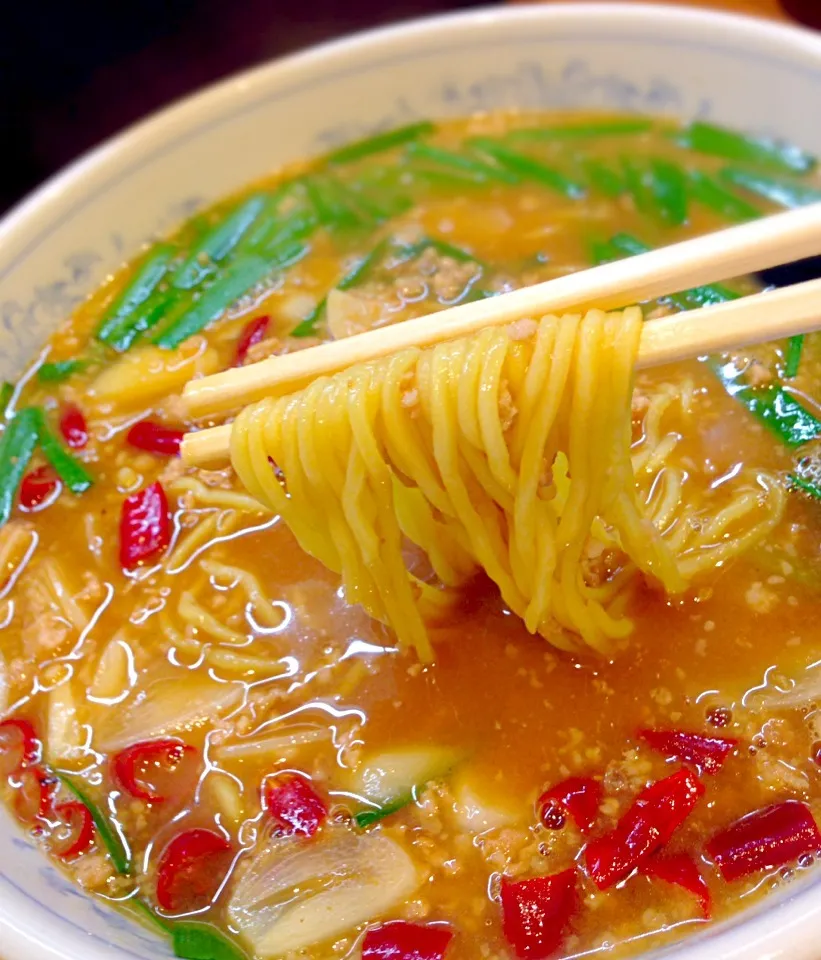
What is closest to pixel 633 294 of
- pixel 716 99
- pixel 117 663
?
pixel 117 663

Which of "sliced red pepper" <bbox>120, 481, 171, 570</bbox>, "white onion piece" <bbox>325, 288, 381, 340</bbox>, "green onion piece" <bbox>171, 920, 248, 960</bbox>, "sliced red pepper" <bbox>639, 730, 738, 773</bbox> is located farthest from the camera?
"white onion piece" <bbox>325, 288, 381, 340</bbox>

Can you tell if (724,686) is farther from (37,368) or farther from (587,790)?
(37,368)

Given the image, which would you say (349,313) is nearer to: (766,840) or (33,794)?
(33,794)

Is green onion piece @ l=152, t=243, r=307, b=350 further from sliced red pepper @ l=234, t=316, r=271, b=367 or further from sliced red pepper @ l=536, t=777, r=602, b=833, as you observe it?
sliced red pepper @ l=536, t=777, r=602, b=833

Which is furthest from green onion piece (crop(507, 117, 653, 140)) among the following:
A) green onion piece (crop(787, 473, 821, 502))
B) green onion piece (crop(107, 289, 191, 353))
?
green onion piece (crop(787, 473, 821, 502))

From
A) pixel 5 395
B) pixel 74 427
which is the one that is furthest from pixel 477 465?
pixel 5 395

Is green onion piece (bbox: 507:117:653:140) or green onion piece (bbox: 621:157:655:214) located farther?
green onion piece (bbox: 507:117:653:140)
